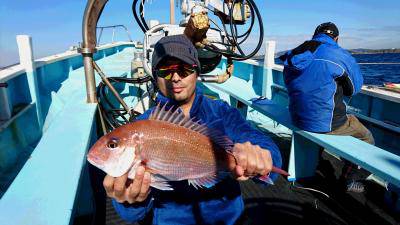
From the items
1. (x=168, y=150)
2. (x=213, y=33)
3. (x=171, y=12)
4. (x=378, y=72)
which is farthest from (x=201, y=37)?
(x=378, y=72)

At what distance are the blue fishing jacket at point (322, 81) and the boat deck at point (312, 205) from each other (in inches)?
33.3

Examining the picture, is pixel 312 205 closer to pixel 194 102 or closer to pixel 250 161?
pixel 194 102

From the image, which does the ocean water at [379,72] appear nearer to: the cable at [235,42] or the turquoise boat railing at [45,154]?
the cable at [235,42]

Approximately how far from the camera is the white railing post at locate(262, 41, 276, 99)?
640 cm

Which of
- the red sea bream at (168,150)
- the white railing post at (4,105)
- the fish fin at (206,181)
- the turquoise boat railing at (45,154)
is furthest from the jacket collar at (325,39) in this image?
the white railing post at (4,105)

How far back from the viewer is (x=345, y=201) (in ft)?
11.5

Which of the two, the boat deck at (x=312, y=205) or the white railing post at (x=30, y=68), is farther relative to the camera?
the white railing post at (x=30, y=68)

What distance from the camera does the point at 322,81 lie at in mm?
3512

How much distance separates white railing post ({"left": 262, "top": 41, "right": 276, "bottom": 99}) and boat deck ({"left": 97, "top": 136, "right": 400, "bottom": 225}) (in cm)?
291

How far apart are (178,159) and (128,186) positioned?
308mm

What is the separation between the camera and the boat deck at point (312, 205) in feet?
10.4

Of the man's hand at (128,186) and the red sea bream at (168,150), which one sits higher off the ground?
the red sea bream at (168,150)

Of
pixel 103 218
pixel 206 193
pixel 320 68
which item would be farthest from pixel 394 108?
pixel 103 218

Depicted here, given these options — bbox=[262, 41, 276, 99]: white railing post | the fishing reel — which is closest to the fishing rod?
the fishing reel
